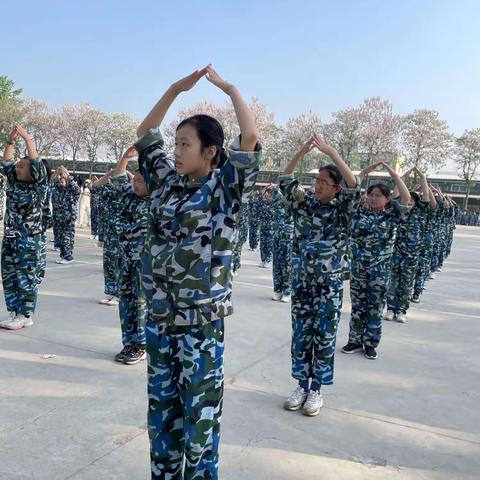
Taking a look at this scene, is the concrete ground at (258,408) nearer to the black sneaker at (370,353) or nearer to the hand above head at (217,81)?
the black sneaker at (370,353)

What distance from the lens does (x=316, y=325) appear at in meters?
3.59

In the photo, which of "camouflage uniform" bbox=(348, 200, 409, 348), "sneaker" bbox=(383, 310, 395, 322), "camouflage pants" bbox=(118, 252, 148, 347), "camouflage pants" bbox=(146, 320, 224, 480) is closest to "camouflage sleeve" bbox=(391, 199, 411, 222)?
"camouflage uniform" bbox=(348, 200, 409, 348)

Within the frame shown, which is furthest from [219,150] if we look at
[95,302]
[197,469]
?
[95,302]

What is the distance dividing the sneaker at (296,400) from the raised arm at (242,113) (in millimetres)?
2235

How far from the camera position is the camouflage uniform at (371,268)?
5012 millimetres

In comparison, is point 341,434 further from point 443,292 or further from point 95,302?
point 443,292

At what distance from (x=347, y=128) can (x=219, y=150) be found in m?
47.4

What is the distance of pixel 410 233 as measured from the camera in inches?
273

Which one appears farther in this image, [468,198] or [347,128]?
[468,198]

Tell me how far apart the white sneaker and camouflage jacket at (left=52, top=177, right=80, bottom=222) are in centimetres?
525

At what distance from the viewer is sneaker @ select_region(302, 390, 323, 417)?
3504 mm

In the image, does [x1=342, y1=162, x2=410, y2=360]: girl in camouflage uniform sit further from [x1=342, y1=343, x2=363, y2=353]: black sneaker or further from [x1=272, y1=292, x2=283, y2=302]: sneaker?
[x1=272, y1=292, x2=283, y2=302]: sneaker

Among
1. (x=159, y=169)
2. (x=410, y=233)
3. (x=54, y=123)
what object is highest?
(x=54, y=123)

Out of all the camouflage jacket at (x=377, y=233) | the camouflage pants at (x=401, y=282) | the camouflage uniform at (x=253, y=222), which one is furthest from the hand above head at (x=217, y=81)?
the camouflage uniform at (x=253, y=222)
